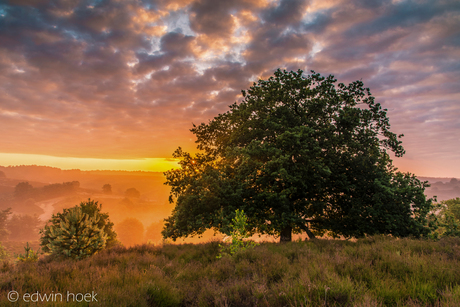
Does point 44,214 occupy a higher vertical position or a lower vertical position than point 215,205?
lower

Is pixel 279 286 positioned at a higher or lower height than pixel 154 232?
higher

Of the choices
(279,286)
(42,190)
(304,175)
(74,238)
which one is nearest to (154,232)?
(74,238)

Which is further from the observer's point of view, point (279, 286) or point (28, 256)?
point (28, 256)

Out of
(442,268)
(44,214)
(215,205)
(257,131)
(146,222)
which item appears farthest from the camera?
(146,222)

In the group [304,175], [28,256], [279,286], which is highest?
[304,175]

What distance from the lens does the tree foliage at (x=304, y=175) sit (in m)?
12.2

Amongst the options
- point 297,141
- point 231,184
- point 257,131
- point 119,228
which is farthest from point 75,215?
point 119,228

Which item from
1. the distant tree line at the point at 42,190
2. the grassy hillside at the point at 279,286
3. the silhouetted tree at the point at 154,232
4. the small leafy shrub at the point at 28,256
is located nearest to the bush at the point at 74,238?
the small leafy shrub at the point at 28,256

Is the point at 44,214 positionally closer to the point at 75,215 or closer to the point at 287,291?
the point at 75,215

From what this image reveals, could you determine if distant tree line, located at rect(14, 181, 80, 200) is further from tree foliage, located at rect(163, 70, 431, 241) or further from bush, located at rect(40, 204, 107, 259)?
tree foliage, located at rect(163, 70, 431, 241)

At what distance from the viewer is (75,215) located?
37.6ft

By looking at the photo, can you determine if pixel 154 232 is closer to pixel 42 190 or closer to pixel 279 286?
pixel 279 286

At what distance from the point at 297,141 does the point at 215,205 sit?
21.9 feet

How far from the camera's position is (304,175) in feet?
42.2
